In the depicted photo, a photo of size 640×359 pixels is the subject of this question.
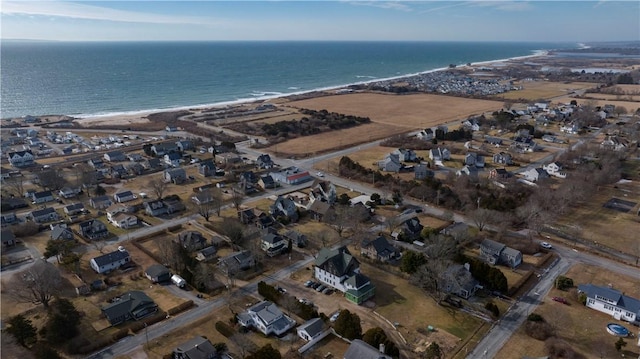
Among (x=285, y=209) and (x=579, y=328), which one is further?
(x=285, y=209)

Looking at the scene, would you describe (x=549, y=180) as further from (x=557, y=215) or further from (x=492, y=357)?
(x=492, y=357)

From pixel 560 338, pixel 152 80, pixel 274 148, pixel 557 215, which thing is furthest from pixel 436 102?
pixel 152 80

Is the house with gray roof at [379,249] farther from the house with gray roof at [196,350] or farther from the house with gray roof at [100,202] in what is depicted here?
the house with gray roof at [100,202]

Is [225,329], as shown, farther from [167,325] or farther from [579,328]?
[579,328]

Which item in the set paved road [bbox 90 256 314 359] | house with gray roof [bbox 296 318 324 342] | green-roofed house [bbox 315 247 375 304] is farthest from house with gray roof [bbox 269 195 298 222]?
house with gray roof [bbox 296 318 324 342]

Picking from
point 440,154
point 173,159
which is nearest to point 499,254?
point 440,154

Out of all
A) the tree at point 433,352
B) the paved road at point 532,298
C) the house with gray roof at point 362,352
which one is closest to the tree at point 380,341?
the house with gray roof at point 362,352
